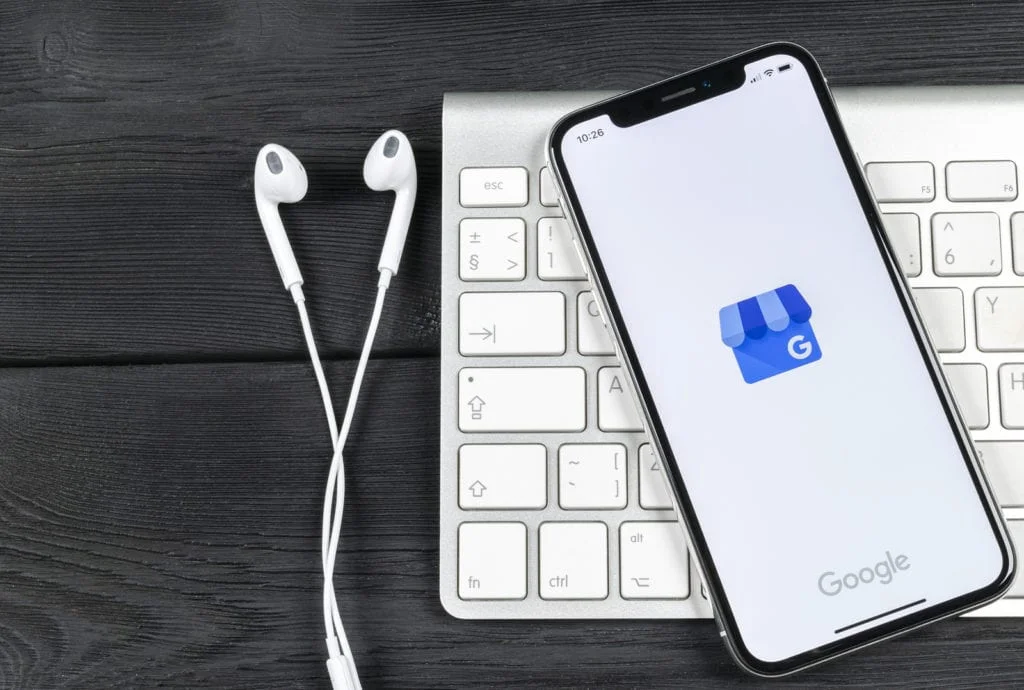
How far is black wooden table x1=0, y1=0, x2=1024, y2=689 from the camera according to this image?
0.37m

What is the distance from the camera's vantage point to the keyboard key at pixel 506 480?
14.0 inches

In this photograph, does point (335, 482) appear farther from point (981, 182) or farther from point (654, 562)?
point (981, 182)

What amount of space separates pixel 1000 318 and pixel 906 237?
53 millimetres

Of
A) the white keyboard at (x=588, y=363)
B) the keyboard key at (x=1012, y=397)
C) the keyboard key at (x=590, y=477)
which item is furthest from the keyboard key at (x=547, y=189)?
the keyboard key at (x=1012, y=397)

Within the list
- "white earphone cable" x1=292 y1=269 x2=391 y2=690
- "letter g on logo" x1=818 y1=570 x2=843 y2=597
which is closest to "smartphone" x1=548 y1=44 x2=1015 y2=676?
"letter g on logo" x1=818 y1=570 x2=843 y2=597

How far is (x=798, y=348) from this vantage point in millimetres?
360

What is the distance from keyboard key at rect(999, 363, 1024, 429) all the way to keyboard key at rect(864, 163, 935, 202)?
0.08 m

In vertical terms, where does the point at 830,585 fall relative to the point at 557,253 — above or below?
below

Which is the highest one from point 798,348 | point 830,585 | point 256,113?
point 256,113

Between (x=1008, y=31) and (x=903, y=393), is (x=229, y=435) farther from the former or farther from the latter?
(x=1008, y=31)

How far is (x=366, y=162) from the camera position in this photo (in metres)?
0.38

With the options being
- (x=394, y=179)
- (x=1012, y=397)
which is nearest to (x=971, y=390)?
(x=1012, y=397)

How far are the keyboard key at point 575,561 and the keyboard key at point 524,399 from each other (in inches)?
1.8

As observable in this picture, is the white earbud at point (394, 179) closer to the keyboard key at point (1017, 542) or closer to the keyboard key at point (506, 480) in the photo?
the keyboard key at point (506, 480)
